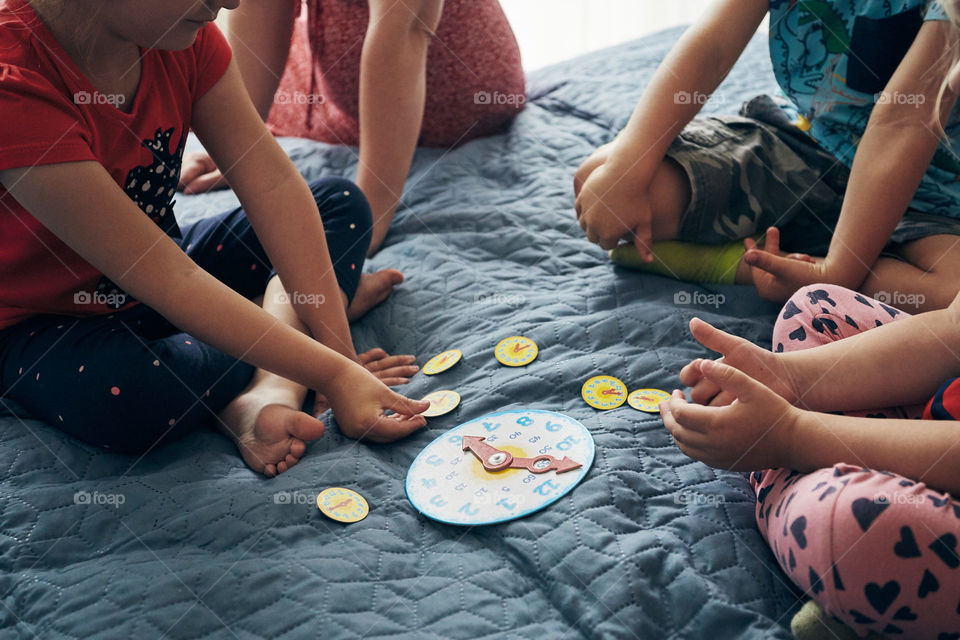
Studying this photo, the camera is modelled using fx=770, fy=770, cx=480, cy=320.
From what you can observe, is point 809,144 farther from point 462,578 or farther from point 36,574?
point 36,574

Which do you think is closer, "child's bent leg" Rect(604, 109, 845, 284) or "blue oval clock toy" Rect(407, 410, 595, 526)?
"blue oval clock toy" Rect(407, 410, 595, 526)

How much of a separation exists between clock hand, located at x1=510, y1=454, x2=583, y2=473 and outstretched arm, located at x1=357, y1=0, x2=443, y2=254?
1.71ft

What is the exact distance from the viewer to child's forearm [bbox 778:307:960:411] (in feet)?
2.11

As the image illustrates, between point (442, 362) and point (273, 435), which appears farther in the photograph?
point (442, 362)

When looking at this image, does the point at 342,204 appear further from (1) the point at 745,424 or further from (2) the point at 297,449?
(1) the point at 745,424

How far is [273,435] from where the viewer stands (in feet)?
2.50

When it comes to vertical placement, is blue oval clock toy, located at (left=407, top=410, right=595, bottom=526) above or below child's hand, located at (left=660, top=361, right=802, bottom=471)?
below

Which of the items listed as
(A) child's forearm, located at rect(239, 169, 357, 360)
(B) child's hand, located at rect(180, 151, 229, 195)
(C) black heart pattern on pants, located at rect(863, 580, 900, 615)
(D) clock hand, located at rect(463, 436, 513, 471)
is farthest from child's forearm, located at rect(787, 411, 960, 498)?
(B) child's hand, located at rect(180, 151, 229, 195)

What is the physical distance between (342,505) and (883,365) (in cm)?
48

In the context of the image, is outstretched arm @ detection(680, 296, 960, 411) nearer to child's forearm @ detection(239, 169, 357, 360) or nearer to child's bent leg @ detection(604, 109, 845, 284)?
child's bent leg @ detection(604, 109, 845, 284)

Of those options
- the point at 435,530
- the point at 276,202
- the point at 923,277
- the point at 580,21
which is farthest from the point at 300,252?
the point at 580,21

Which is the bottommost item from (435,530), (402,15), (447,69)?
(435,530)

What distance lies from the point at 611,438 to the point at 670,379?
12 centimetres

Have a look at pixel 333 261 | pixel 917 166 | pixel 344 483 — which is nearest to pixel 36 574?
pixel 344 483
